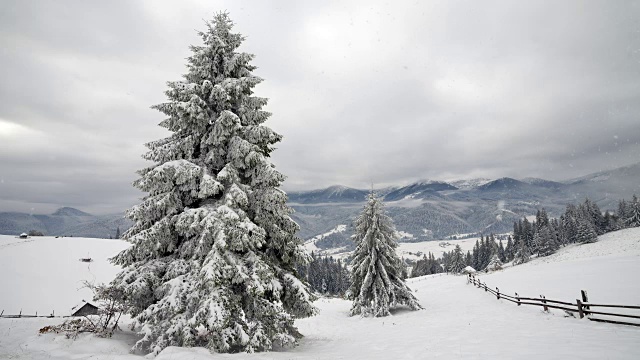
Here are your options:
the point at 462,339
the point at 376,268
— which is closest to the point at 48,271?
the point at 376,268

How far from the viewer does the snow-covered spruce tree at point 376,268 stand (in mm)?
27922

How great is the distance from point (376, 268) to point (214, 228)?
855 inches

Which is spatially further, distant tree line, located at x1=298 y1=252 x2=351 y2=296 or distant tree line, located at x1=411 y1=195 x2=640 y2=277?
distant tree line, located at x1=298 y1=252 x2=351 y2=296

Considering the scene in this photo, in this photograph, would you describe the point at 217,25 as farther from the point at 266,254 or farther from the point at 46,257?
the point at 46,257

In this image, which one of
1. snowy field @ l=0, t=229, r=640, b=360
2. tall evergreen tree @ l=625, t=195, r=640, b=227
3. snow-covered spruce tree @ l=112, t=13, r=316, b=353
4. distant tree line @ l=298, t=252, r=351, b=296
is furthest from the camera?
distant tree line @ l=298, t=252, r=351, b=296

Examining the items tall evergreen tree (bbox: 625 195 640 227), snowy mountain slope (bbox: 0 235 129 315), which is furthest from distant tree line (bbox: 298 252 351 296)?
tall evergreen tree (bbox: 625 195 640 227)

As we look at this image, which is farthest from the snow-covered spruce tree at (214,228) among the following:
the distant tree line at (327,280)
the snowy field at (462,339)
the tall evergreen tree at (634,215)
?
the tall evergreen tree at (634,215)

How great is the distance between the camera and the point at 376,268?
2869cm

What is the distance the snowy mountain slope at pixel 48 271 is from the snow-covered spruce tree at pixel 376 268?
117ft

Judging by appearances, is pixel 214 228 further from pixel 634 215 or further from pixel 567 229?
pixel 634 215

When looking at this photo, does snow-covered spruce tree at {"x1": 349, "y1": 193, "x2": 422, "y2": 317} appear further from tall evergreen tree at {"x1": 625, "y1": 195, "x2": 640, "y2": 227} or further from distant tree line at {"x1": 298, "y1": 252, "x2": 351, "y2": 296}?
tall evergreen tree at {"x1": 625, "y1": 195, "x2": 640, "y2": 227}

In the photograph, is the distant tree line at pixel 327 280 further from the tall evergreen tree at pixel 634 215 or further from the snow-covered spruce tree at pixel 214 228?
the snow-covered spruce tree at pixel 214 228

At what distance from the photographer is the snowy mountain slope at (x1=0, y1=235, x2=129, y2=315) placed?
1967 inches

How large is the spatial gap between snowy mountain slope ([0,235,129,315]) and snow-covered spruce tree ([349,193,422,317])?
117 ft
